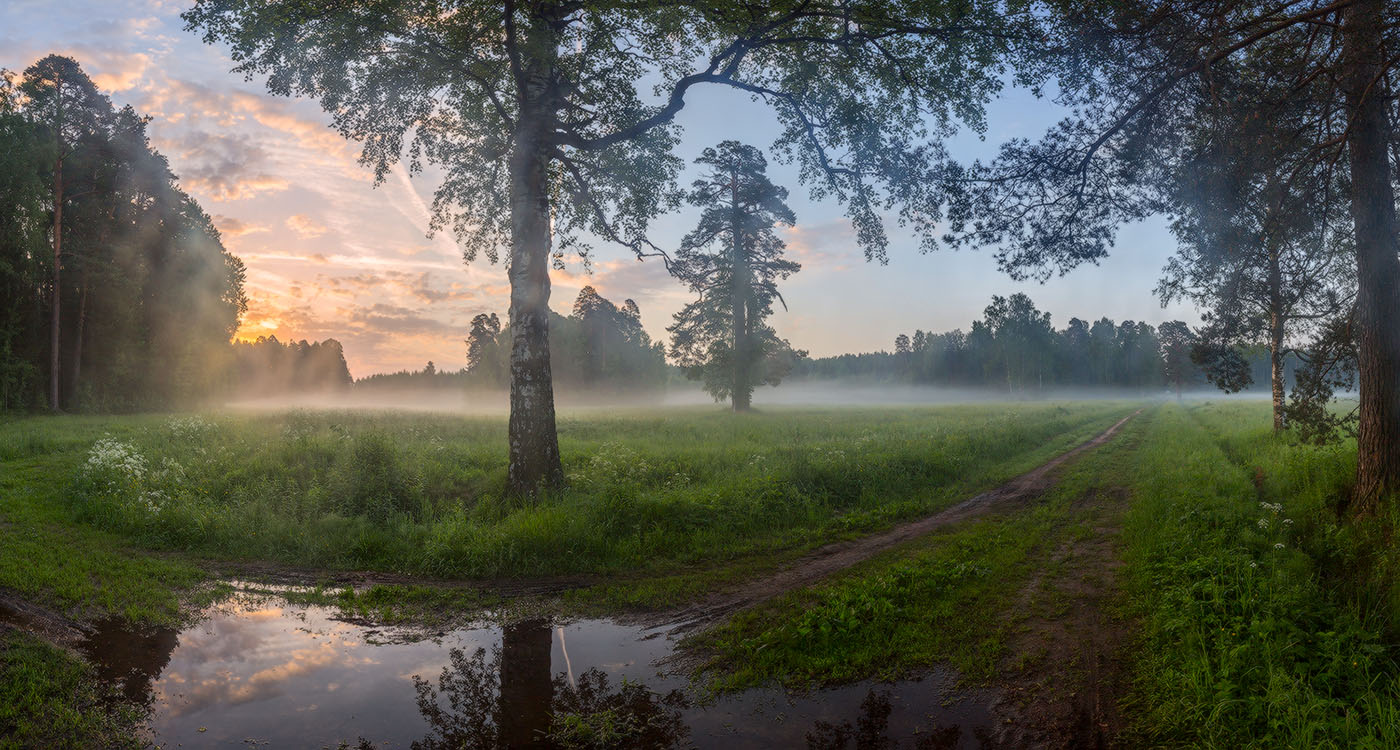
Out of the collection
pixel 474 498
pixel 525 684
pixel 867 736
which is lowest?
pixel 525 684

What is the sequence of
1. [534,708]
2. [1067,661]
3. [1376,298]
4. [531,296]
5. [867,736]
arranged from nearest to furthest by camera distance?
[867,736] < [534,708] < [1067,661] < [1376,298] < [531,296]

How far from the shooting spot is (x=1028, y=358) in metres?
94.2

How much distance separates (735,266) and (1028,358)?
7878 cm

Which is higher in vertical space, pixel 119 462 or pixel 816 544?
pixel 119 462

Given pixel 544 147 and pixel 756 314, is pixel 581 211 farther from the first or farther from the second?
pixel 756 314

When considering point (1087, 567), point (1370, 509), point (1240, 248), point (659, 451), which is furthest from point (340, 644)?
point (1240, 248)

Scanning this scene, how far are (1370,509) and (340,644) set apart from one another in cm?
1332

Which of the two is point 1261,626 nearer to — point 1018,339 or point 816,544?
point 816,544

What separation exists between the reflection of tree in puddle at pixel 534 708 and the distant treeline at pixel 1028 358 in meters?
89.7

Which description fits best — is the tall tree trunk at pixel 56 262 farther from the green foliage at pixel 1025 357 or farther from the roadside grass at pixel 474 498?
the green foliage at pixel 1025 357

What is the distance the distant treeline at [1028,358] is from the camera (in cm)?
9306

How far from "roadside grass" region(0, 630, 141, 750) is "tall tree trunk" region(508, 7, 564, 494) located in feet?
21.9

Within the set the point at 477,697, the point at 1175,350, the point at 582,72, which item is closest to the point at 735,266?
the point at 582,72

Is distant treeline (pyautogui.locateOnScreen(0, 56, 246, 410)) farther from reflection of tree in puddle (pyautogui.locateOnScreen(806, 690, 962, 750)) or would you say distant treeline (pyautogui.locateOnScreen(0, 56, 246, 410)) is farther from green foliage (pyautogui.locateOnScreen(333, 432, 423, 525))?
reflection of tree in puddle (pyautogui.locateOnScreen(806, 690, 962, 750))
